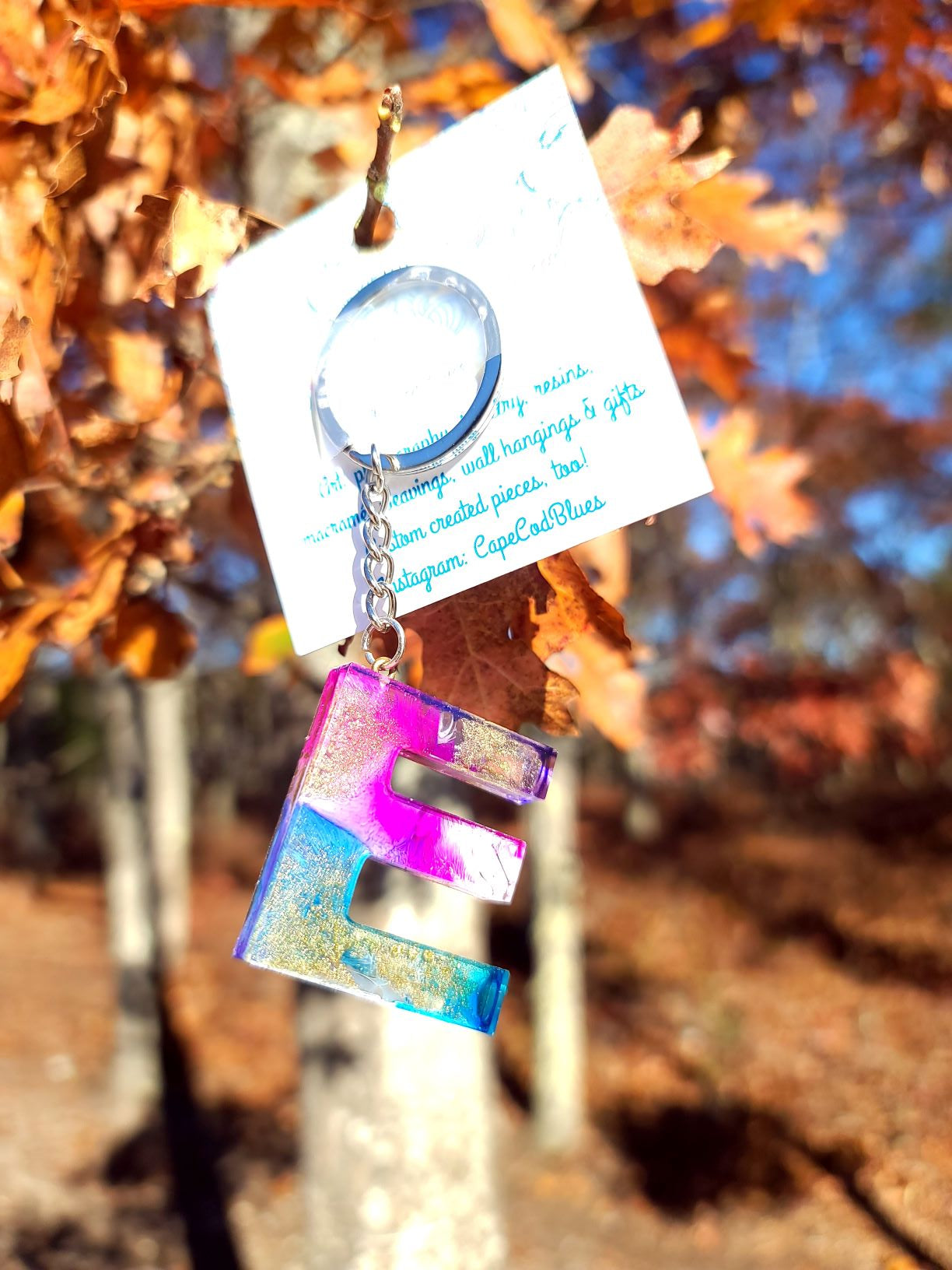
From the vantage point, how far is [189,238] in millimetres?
863

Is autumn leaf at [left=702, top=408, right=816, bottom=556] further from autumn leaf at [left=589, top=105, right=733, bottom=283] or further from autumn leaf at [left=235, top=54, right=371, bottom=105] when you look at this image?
autumn leaf at [left=235, top=54, right=371, bottom=105]

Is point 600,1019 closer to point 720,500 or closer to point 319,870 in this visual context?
point 720,500

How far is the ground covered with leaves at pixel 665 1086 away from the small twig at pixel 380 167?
7.83ft

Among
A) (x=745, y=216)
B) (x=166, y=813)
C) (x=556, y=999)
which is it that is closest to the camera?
(x=745, y=216)

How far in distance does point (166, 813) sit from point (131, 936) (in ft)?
7.35

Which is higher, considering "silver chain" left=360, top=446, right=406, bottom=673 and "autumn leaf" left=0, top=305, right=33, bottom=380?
"autumn leaf" left=0, top=305, right=33, bottom=380

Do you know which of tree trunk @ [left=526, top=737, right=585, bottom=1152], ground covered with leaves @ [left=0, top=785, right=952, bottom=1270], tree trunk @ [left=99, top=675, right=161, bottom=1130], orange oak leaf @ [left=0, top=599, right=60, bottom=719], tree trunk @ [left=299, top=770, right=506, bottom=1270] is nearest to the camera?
orange oak leaf @ [left=0, top=599, right=60, bottom=719]

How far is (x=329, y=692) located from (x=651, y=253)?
514 mm

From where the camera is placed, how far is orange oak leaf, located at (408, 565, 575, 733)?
88 cm

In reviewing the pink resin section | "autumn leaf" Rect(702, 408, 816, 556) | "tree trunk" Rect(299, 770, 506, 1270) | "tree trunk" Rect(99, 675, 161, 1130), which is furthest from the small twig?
"tree trunk" Rect(99, 675, 161, 1130)

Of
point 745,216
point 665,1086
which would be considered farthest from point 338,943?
point 665,1086

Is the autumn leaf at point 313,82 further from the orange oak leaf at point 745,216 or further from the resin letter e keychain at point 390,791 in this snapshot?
the resin letter e keychain at point 390,791

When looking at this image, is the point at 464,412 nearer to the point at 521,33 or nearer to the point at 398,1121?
the point at 521,33

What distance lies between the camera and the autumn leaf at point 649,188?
875 millimetres
